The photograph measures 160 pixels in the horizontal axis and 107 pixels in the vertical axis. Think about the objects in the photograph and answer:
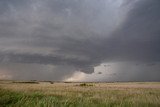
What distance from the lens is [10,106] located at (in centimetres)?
1091

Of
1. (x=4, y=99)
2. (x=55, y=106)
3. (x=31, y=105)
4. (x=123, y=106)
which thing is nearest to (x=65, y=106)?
(x=55, y=106)

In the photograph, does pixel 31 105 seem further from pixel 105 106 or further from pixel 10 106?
pixel 105 106

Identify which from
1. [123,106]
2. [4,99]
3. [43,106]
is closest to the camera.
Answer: [43,106]

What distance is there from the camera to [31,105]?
10.8 m

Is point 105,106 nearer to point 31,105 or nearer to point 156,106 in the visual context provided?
point 156,106

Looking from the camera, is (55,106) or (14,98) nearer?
(55,106)

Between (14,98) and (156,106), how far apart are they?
8.48 metres

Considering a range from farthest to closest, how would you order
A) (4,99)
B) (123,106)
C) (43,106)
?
(4,99) → (123,106) → (43,106)

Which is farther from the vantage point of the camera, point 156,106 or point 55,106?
point 156,106

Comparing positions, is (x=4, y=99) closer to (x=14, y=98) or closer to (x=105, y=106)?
(x=14, y=98)

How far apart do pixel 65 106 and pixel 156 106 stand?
198 inches

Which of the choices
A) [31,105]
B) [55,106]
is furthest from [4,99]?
[55,106]

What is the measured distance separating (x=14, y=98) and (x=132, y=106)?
723 cm

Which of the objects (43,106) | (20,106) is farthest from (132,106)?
(20,106)
